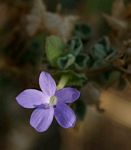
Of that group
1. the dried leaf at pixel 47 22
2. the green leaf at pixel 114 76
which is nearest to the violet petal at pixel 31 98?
the green leaf at pixel 114 76

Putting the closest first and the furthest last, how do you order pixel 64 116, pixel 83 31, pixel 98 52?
pixel 64 116
pixel 98 52
pixel 83 31

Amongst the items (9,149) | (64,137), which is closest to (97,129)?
(64,137)

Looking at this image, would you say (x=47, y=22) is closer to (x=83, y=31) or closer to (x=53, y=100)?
(x=83, y=31)

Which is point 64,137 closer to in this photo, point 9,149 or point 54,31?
point 9,149

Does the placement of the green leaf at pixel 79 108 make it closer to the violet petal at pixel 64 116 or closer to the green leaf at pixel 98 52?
the green leaf at pixel 98 52

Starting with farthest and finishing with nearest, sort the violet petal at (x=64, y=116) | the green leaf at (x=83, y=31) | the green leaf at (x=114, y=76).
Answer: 1. the green leaf at (x=83, y=31)
2. the green leaf at (x=114, y=76)
3. the violet petal at (x=64, y=116)

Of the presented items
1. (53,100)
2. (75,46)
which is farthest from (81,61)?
(53,100)
